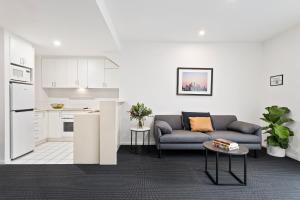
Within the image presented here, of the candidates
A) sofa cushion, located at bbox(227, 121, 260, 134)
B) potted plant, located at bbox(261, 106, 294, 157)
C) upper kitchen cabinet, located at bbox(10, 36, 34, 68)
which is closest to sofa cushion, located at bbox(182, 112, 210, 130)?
sofa cushion, located at bbox(227, 121, 260, 134)

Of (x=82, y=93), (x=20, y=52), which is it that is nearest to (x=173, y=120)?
(x=82, y=93)

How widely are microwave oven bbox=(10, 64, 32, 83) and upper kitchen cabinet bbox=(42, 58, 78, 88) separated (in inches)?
44.0

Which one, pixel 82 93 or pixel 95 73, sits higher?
pixel 95 73

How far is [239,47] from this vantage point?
4.63m

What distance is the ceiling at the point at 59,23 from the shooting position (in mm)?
2293

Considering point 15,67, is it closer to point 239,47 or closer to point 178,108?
point 178,108

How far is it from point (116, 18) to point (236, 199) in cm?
338

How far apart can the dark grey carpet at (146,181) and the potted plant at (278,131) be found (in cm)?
31

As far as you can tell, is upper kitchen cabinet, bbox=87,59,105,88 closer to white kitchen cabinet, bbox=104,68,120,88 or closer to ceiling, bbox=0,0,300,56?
white kitchen cabinet, bbox=104,68,120,88

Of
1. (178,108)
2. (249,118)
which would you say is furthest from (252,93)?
(178,108)

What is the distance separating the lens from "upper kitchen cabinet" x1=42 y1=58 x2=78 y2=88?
193 inches

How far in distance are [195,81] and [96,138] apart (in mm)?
2821

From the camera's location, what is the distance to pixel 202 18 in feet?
10.6

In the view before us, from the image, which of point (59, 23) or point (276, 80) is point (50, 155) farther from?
point (276, 80)
